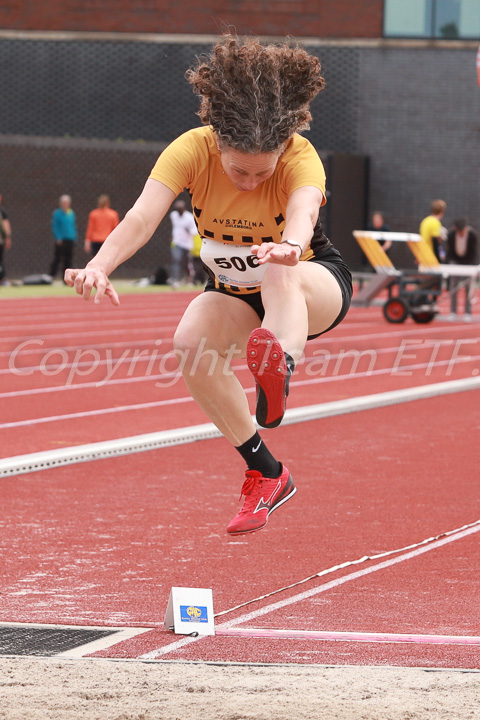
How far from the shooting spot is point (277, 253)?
140 inches

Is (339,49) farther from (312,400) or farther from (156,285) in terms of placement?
(312,400)

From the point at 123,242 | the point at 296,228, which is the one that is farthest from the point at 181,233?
the point at 296,228

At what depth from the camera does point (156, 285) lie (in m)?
24.2

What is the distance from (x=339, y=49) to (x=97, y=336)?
49.4 ft

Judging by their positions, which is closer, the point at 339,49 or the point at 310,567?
the point at 310,567

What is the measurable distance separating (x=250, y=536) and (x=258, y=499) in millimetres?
1330

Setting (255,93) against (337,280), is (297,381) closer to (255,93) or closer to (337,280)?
(337,280)

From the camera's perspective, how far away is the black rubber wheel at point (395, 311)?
16719 millimetres

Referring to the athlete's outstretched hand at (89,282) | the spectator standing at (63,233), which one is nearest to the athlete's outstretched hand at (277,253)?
the athlete's outstretched hand at (89,282)

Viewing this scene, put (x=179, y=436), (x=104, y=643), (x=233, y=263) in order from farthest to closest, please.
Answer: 1. (x=179, y=436)
2. (x=233, y=263)
3. (x=104, y=643)

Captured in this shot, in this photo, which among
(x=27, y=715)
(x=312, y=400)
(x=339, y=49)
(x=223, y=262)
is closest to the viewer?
(x=27, y=715)

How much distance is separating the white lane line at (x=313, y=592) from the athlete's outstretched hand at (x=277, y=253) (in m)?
1.34

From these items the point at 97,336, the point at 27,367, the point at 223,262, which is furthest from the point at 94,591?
the point at 97,336

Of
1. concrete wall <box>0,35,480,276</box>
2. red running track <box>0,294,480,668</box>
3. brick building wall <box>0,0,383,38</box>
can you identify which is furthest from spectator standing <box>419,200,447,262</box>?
brick building wall <box>0,0,383,38</box>
